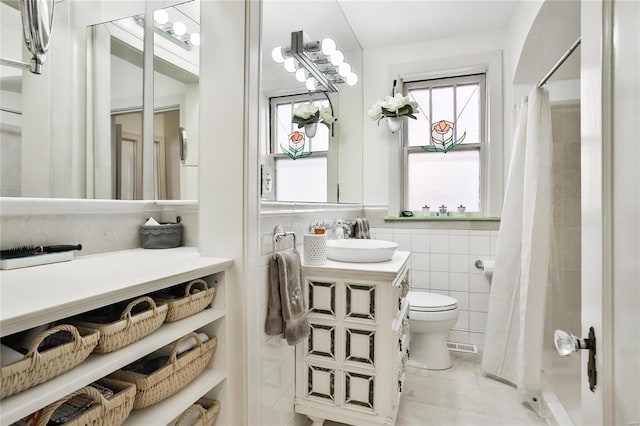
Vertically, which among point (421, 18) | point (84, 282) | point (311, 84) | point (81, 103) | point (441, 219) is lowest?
point (84, 282)

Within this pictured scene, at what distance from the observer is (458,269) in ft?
9.30

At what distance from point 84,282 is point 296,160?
5.29 ft

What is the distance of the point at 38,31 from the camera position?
0.75m

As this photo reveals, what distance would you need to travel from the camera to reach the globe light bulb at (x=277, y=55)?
1.92m

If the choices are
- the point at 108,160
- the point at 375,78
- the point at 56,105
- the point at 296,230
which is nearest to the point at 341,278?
the point at 296,230

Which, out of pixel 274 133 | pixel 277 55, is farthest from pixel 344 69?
pixel 274 133

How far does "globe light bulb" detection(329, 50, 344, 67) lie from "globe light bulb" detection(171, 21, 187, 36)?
1.06 m

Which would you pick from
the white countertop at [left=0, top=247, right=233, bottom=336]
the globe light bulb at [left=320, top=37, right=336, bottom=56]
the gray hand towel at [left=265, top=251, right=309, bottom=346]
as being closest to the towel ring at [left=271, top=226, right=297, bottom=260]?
the gray hand towel at [left=265, top=251, right=309, bottom=346]

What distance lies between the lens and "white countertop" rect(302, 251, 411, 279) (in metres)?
1.53

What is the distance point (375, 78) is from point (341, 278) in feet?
7.18

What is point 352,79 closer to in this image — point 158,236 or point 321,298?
point 321,298

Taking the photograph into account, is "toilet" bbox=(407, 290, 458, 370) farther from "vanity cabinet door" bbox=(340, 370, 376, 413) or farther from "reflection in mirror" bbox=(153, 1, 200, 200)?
"reflection in mirror" bbox=(153, 1, 200, 200)

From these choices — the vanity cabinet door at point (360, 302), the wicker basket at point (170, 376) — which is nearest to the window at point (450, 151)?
the vanity cabinet door at point (360, 302)

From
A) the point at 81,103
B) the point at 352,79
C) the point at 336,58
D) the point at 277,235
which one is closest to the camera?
the point at 81,103
